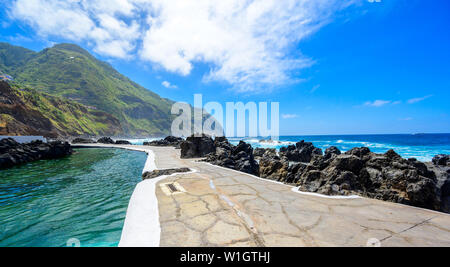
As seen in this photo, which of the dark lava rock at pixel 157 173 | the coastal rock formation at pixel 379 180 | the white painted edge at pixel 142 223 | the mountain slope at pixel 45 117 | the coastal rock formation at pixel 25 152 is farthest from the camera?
the mountain slope at pixel 45 117

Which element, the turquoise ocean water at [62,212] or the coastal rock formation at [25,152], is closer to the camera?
the turquoise ocean water at [62,212]

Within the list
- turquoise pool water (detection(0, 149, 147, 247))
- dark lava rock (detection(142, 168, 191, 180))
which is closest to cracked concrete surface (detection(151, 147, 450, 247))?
turquoise pool water (detection(0, 149, 147, 247))

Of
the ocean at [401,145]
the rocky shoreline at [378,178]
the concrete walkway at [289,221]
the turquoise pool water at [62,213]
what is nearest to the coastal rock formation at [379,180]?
the rocky shoreline at [378,178]

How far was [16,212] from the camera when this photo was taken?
189 inches

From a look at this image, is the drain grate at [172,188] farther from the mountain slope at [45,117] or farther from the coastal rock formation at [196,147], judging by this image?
the mountain slope at [45,117]

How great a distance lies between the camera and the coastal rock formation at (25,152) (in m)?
13.1

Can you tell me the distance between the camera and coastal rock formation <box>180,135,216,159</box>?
14.9 metres

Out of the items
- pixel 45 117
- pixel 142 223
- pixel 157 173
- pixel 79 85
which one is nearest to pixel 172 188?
pixel 142 223

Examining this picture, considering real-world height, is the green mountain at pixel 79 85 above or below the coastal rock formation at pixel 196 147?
above

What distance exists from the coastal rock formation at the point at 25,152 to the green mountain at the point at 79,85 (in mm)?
84712

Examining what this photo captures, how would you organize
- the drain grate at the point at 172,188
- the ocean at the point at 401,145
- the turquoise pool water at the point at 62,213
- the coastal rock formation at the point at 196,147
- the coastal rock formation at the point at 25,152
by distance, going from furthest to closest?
the ocean at the point at 401,145
the coastal rock formation at the point at 196,147
the coastal rock formation at the point at 25,152
the drain grate at the point at 172,188
the turquoise pool water at the point at 62,213

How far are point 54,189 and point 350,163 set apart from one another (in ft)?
37.9
